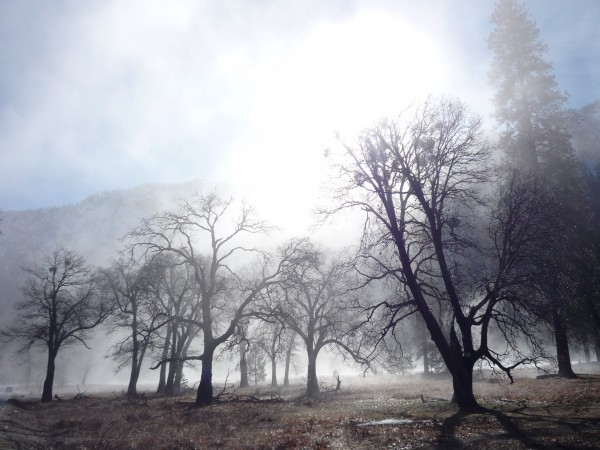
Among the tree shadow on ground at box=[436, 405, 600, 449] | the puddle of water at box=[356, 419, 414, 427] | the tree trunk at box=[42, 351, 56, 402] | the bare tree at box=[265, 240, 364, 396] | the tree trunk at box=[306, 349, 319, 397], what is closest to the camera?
the tree shadow on ground at box=[436, 405, 600, 449]

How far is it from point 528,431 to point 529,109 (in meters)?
28.4

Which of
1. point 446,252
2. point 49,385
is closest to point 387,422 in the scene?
point 446,252

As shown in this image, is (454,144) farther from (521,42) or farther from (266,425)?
(521,42)

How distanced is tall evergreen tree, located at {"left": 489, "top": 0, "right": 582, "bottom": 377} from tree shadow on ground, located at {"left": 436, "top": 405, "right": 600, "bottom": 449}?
58.2ft

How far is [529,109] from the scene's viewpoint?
30938 mm

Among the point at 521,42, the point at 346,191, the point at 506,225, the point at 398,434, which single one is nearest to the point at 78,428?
the point at 398,434

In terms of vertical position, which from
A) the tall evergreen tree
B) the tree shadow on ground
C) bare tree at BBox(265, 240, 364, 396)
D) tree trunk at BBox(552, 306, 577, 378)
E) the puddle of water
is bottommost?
the puddle of water

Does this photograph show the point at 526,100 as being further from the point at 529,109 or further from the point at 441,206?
the point at 441,206

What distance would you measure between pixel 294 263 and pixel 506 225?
45.5 feet

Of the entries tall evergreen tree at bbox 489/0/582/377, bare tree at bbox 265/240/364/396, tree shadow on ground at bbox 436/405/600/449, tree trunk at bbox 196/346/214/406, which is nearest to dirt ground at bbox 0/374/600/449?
tree shadow on ground at bbox 436/405/600/449

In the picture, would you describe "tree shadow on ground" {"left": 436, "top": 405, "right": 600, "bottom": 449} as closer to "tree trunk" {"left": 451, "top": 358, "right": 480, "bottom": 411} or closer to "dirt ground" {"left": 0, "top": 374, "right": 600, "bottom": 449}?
"dirt ground" {"left": 0, "top": 374, "right": 600, "bottom": 449}

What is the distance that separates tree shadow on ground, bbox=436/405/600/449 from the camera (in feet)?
28.2

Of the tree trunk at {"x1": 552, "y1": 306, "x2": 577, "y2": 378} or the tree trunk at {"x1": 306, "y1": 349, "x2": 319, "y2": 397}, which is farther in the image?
the tree trunk at {"x1": 306, "y1": 349, "x2": 319, "y2": 397}

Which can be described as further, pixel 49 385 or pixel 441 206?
pixel 49 385
